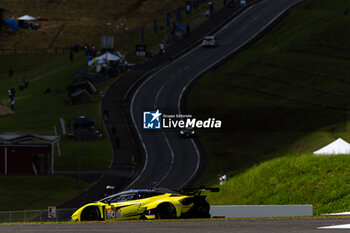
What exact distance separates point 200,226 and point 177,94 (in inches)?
3341

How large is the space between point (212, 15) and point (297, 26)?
19.9 m

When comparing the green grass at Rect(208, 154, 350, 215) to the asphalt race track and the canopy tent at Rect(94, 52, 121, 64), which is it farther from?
the canopy tent at Rect(94, 52, 121, 64)

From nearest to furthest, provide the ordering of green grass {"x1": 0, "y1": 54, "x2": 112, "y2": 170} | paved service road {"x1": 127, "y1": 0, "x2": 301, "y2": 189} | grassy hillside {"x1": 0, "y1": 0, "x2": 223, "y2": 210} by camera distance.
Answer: grassy hillside {"x1": 0, "y1": 0, "x2": 223, "y2": 210}
paved service road {"x1": 127, "y1": 0, "x2": 301, "y2": 189}
green grass {"x1": 0, "y1": 54, "x2": 112, "y2": 170}

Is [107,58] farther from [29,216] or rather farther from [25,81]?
[29,216]

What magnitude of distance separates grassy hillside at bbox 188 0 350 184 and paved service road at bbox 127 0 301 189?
94.6 inches

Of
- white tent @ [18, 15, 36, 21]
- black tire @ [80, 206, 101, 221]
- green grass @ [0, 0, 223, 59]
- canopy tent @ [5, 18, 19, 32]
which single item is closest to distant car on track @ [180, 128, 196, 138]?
green grass @ [0, 0, 223, 59]

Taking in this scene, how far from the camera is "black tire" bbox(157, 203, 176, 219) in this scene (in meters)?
32.2

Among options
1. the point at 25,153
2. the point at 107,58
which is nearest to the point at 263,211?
the point at 25,153

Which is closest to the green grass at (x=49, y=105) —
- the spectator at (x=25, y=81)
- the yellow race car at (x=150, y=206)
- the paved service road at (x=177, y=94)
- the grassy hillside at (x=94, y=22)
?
the spectator at (x=25, y=81)

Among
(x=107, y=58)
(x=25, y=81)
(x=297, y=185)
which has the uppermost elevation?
(x=107, y=58)

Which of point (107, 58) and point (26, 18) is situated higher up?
point (26, 18)

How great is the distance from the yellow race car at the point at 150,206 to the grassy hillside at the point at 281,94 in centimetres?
4299

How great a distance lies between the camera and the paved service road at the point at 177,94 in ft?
275

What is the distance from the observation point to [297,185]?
45.2 metres
